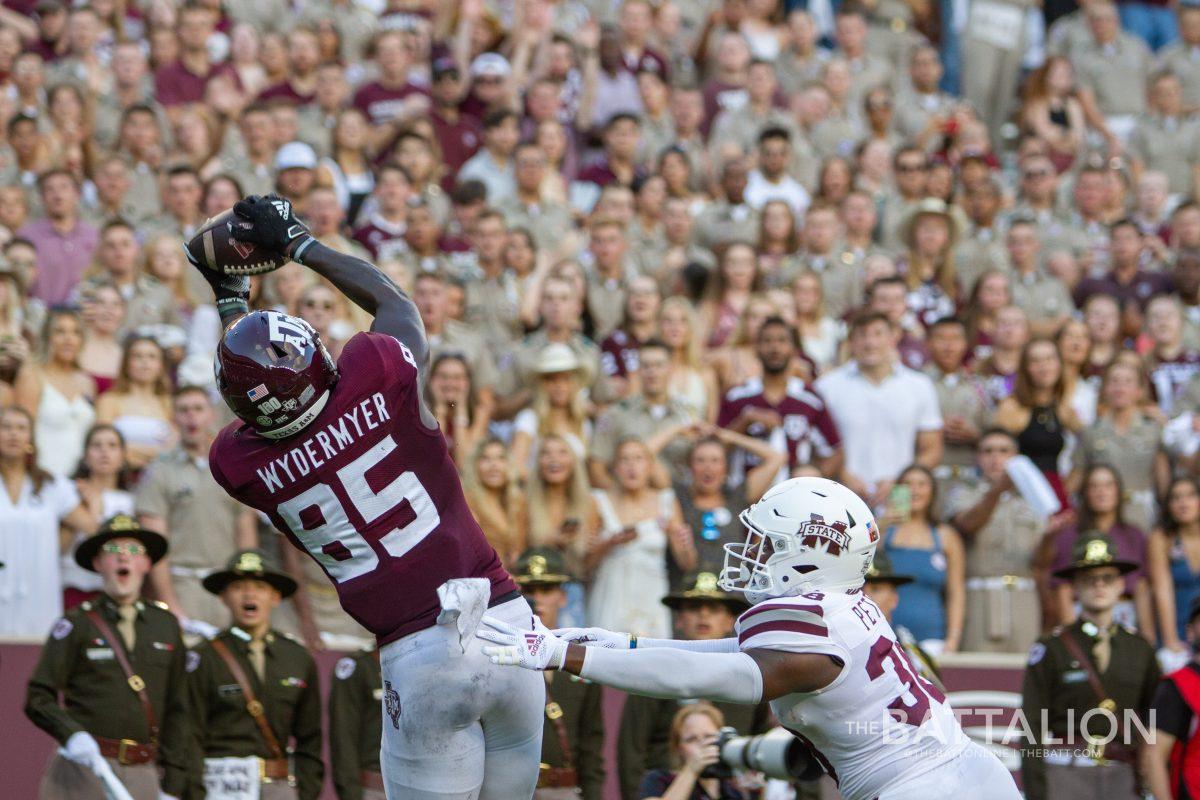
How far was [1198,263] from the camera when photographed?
14797 mm

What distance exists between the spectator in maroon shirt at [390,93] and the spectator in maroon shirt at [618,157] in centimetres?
155

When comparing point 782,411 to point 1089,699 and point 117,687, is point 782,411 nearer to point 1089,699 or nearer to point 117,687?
point 1089,699

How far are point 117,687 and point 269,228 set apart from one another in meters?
3.75

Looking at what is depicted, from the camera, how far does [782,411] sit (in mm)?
12266

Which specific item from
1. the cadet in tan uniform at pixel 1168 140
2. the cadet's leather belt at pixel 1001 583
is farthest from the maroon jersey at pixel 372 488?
the cadet in tan uniform at pixel 1168 140

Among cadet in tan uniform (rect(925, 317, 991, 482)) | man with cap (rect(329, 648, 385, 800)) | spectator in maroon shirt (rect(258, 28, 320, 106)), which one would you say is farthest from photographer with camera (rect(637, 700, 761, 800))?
spectator in maroon shirt (rect(258, 28, 320, 106))

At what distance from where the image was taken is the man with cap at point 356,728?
9.59 meters

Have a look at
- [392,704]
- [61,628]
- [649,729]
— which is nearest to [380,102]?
[61,628]

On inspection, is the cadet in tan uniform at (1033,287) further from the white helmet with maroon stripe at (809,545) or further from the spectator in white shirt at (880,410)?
the white helmet with maroon stripe at (809,545)

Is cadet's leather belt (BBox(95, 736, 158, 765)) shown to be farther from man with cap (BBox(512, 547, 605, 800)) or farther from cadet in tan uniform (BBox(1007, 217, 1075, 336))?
cadet in tan uniform (BBox(1007, 217, 1075, 336))

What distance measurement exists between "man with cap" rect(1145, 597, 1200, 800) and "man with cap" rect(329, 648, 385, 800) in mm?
3900

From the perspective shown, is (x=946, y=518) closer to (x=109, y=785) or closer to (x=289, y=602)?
(x=289, y=602)

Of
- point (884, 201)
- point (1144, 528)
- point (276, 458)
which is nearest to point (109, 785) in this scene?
point (276, 458)

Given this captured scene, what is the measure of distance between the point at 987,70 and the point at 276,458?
577 inches
